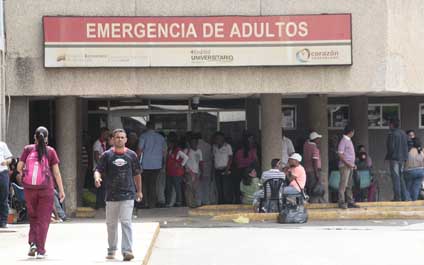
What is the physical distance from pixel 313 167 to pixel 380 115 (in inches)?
185

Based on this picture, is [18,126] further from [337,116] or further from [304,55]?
[337,116]

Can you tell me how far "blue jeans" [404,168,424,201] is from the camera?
65.9ft

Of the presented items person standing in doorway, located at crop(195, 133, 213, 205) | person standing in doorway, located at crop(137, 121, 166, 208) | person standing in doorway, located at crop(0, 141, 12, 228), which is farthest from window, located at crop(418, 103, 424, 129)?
person standing in doorway, located at crop(0, 141, 12, 228)

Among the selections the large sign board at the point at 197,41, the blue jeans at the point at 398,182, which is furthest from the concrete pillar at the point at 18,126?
the blue jeans at the point at 398,182

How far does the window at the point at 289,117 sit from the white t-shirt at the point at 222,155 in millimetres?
3080

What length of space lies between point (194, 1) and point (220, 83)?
186 centimetres

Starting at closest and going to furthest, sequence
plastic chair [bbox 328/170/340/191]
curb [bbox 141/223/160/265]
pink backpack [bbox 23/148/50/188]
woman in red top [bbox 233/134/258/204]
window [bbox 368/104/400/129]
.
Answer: pink backpack [bbox 23/148/50/188] < curb [bbox 141/223/160/265] < woman in red top [bbox 233/134/258/204] < plastic chair [bbox 328/170/340/191] < window [bbox 368/104/400/129]

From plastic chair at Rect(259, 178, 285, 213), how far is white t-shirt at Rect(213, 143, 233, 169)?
277 cm

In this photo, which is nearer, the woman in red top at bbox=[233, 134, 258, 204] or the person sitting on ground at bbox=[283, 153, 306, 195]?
the person sitting on ground at bbox=[283, 153, 306, 195]

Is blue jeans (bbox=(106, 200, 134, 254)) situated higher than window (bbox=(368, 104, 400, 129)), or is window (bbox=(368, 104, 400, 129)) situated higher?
window (bbox=(368, 104, 400, 129))

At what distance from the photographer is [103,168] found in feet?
36.1

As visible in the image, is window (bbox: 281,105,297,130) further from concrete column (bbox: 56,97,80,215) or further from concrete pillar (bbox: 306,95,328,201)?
concrete column (bbox: 56,97,80,215)

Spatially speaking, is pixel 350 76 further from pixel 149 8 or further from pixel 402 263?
pixel 402 263

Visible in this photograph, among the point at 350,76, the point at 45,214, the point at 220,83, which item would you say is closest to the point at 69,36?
the point at 220,83
